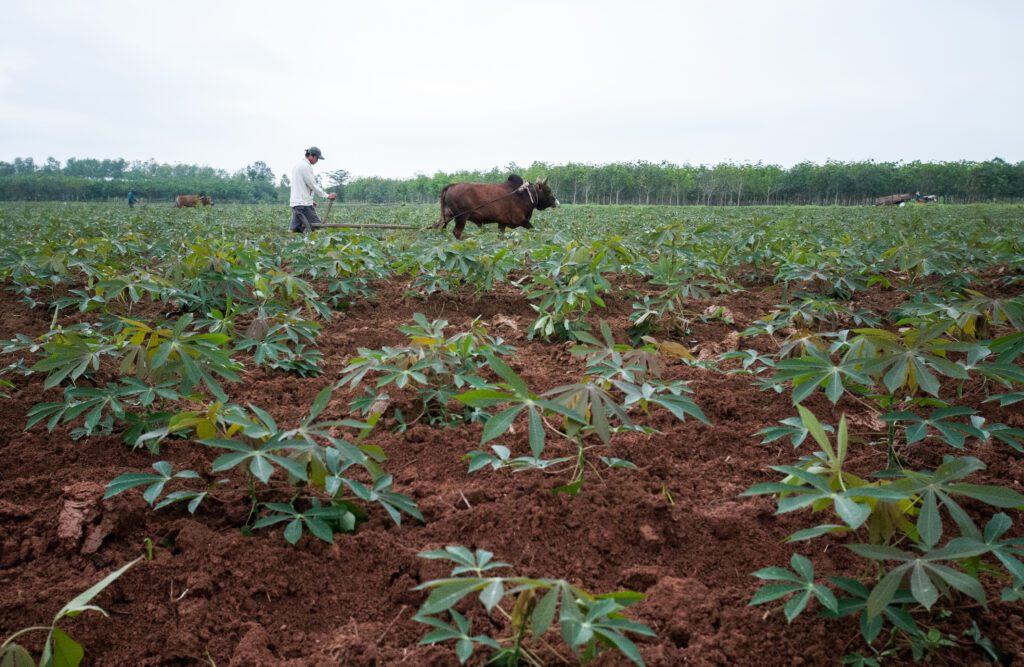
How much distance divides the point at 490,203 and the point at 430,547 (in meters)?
8.20


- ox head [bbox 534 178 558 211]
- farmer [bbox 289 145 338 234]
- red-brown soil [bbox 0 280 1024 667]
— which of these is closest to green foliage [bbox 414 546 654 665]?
red-brown soil [bbox 0 280 1024 667]

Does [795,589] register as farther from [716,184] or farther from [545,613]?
[716,184]

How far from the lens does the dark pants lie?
8.27 m

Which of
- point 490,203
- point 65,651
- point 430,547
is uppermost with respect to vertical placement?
point 490,203

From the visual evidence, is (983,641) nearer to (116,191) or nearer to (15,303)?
(15,303)

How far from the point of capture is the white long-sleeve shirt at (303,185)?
810 cm

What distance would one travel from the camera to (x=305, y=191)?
831 cm

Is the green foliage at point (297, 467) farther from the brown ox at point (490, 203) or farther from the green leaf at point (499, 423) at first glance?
the brown ox at point (490, 203)

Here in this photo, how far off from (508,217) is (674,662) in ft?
28.4

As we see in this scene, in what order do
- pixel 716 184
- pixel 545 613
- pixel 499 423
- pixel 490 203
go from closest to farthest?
pixel 545 613, pixel 499 423, pixel 490 203, pixel 716 184

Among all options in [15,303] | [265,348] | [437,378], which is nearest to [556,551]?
[437,378]

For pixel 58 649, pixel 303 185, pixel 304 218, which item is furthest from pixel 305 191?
pixel 58 649

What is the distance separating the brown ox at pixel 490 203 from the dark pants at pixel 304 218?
1947 millimetres

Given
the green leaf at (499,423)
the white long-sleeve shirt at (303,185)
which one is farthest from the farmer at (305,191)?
the green leaf at (499,423)
